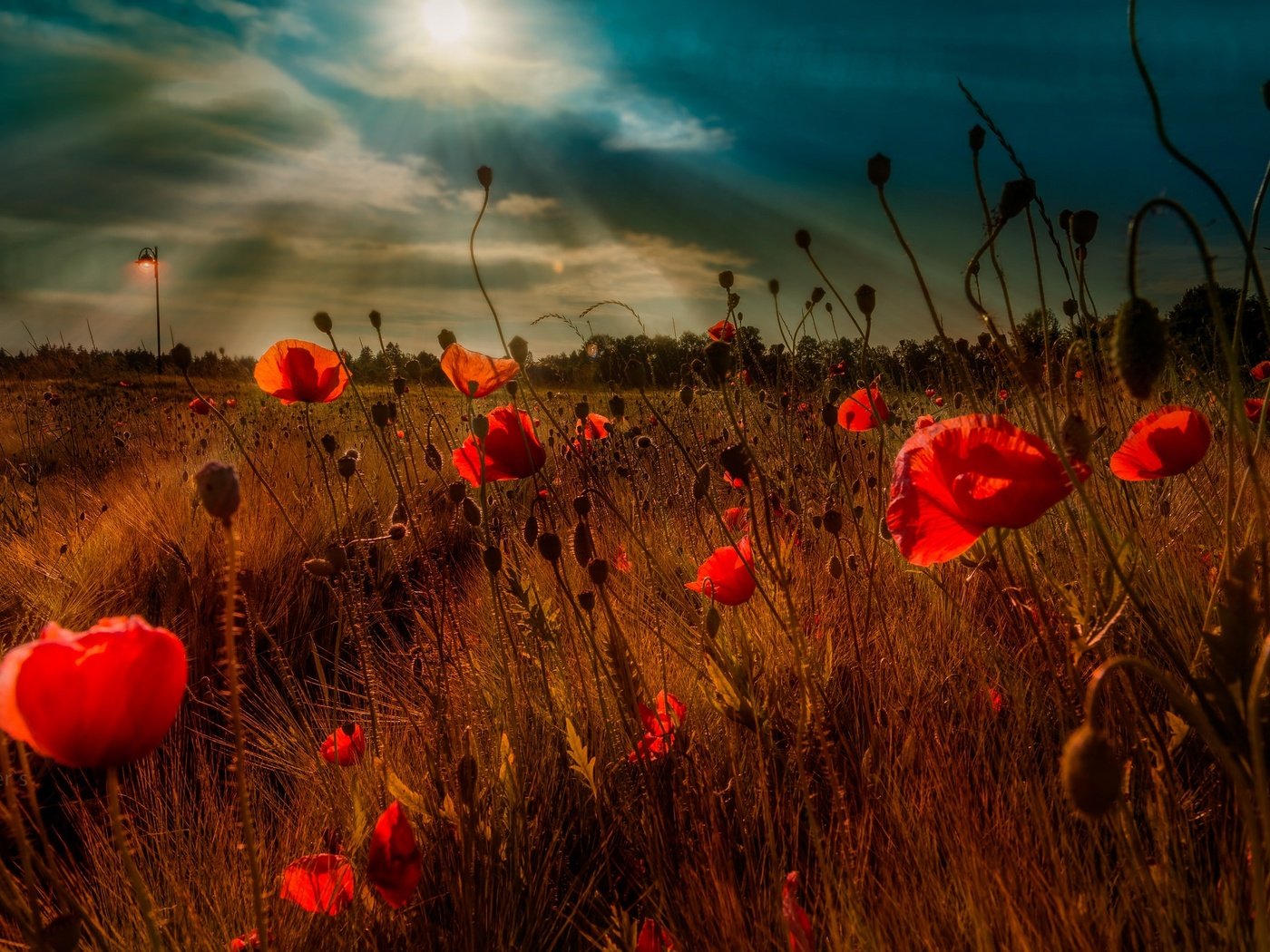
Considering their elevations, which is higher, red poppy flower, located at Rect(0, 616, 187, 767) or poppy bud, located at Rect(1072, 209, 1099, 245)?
poppy bud, located at Rect(1072, 209, 1099, 245)

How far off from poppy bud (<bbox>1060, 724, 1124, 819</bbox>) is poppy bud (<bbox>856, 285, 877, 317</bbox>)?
3.22ft

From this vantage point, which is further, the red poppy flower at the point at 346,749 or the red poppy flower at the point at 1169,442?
the red poppy flower at the point at 346,749

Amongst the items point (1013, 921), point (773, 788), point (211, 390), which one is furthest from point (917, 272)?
point (211, 390)

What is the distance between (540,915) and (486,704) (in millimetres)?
630

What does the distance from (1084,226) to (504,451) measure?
1100 millimetres

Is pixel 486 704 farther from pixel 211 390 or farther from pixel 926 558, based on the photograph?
pixel 211 390

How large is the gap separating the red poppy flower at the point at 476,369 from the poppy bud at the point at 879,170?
950 mm

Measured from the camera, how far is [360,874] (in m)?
1.14

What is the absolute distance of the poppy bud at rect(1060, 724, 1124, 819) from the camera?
0.54 metres

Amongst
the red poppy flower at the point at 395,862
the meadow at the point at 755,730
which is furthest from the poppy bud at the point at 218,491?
the red poppy flower at the point at 395,862

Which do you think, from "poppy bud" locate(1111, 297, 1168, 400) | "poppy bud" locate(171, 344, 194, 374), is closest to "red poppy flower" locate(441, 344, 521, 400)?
"poppy bud" locate(171, 344, 194, 374)

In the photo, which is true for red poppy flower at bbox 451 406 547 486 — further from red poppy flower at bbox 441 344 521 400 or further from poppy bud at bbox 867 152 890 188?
poppy bud at bbox 867 152 890 188

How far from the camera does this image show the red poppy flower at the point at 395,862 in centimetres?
103

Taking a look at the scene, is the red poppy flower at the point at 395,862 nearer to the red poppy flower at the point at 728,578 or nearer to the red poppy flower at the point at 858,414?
the red poppy flower at the point at 728,578
